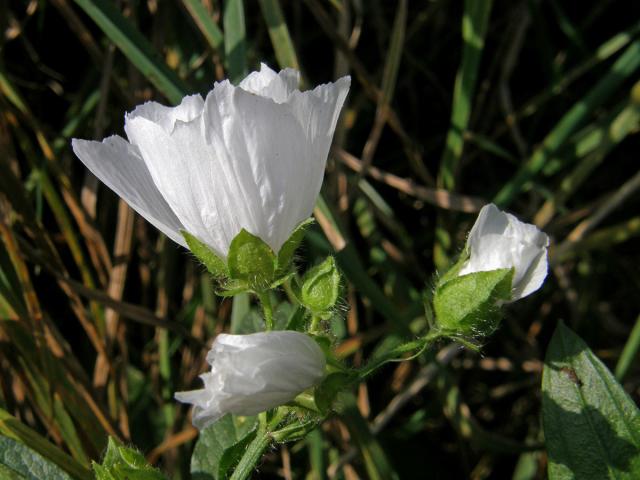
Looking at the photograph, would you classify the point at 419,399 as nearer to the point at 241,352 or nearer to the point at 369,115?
the point at 369,115

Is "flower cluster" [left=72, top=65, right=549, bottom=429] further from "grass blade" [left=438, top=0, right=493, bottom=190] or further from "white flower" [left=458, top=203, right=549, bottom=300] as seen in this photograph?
"grass blade" [left=438, top=0, right=493, bottom=190]

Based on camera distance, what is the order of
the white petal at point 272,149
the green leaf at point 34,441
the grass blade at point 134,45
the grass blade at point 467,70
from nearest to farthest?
the white petal at point 272,149 → the green leaf at point 34,441 → the grass blade at point 134,45 → the grass blade at point 467,70

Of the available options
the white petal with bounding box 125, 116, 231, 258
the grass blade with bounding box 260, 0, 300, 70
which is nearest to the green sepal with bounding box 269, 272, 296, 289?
the white petal with bounding box 125, 116, 231, 258

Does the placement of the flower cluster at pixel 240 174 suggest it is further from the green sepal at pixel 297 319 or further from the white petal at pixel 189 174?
the green sepal at pixel 297 319

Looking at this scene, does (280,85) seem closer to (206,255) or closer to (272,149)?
(272,149)

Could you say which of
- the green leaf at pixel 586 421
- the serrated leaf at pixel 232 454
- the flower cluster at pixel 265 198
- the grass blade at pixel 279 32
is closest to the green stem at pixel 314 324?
the flower cluster at pixel 265 198

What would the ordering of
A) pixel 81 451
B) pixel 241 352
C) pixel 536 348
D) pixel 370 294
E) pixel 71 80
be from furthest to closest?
pixel 536 348 → pixel 71 80 → pixel 370 294 → pixel 81 451 → pixel 241 352

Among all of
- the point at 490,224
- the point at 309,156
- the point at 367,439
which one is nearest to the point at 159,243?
the point at 367,439
